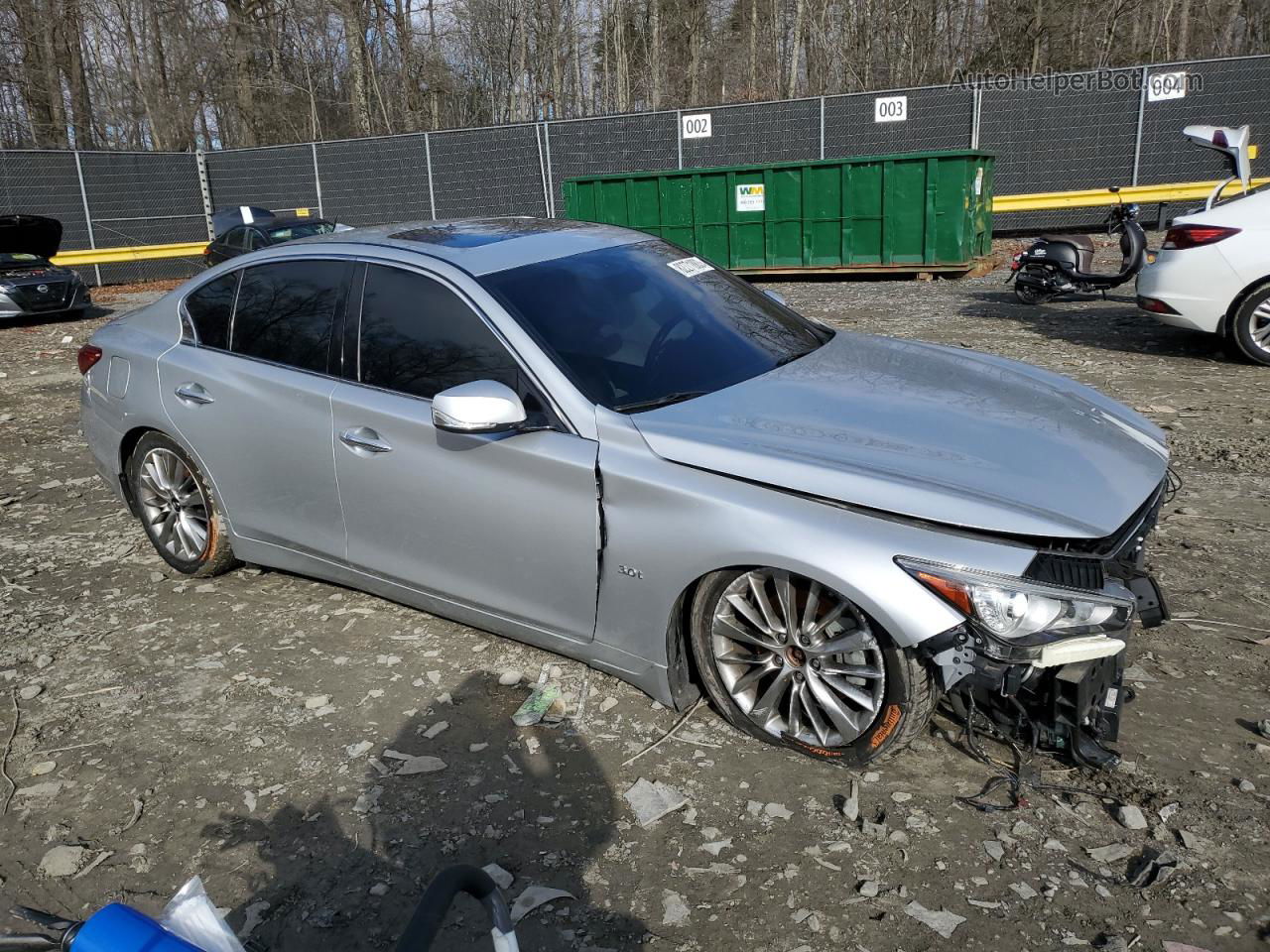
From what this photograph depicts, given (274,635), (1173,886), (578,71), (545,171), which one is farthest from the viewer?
(578,71)

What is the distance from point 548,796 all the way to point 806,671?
2.97 ft

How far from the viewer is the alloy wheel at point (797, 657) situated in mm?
3156

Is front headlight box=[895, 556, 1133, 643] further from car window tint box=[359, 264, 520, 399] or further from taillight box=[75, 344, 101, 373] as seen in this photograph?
taillight box=[75, 344, 101, 373]

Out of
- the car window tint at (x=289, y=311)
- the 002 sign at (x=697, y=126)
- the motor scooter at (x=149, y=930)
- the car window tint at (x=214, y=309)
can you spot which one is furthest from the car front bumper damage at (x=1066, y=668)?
the 002 sign at (x=697, y=126)

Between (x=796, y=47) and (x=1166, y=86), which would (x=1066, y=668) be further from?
(x=796, y=47)

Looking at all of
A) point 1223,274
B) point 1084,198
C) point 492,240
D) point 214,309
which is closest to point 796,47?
point 1084,198

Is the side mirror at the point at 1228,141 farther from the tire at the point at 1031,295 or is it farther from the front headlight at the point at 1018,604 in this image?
the front headlight at the point at 1018,604

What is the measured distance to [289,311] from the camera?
4.49 metres

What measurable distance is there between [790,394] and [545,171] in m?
19.4

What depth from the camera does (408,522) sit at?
13.1 ft

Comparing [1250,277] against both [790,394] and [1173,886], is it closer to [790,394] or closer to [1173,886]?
[790,394]

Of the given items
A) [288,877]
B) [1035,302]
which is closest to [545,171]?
[1035,302]

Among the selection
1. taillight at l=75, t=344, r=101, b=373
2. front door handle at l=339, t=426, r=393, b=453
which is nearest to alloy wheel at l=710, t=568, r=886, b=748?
front door handle at l=339, t=426, r=393, b=453

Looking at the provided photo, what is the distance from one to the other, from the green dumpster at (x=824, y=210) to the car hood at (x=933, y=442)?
11520 millimetres
